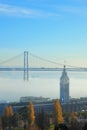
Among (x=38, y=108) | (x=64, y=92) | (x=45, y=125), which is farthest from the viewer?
(x=64, y=92)

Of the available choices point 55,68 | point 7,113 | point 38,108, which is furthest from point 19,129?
point 55,68

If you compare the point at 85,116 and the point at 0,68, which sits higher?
the point at 0,68

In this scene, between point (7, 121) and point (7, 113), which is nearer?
point (7, 121)

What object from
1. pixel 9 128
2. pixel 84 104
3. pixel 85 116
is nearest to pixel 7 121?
pixel 9 128

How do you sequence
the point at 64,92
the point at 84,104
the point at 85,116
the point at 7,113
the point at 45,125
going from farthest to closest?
the point at 64,92
the point at 84,104
the point at 85,116
the point at 7,113
the point at 45,125

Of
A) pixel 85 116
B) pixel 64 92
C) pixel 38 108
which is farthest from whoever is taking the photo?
pixel 64 92

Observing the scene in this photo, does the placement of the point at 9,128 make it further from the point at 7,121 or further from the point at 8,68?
the point at 8,68

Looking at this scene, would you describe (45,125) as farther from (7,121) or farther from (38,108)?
(38,108)

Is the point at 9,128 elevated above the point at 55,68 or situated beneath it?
situated beneath

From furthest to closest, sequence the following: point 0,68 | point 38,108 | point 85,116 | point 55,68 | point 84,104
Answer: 1. point 55,68
2. point 0,68
3. point 84,104
4. point 38,108
5. point 85,116
